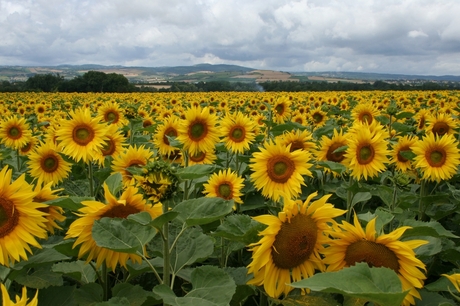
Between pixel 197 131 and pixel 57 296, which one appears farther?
pixel 197 131

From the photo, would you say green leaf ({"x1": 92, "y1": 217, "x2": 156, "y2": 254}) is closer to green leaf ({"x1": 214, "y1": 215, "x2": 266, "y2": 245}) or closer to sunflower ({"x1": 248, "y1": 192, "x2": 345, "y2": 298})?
green leaf ({"x1": 214, "y1": 215, "x2": 266, "y2": 245})

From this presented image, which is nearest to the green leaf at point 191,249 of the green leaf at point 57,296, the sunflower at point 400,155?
A: the green leaf at point 57,296

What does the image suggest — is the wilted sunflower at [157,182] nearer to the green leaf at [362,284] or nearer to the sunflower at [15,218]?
the sunflower at [15,218]

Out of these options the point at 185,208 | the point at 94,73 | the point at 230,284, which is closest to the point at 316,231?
the point at 230,284

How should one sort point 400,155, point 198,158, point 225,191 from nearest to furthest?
point 225,191 → point 198,158 → point 400,155

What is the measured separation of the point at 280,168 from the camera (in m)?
3.62

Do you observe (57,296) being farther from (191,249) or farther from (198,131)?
(198,131)

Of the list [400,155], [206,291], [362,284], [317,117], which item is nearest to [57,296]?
[206,291]

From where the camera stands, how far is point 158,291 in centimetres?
173

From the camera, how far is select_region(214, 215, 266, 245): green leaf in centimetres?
194

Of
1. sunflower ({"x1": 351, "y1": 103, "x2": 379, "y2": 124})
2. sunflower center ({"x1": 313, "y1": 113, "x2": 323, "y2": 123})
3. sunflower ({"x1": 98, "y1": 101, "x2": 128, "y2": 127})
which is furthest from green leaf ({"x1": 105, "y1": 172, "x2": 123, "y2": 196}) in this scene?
sunflower center ({"x1": 313, "y1": 113, "x2": 323, "y2": 123})

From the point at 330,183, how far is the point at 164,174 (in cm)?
354

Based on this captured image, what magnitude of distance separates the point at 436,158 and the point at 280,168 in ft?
6.48

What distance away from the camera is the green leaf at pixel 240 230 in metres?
1.94
